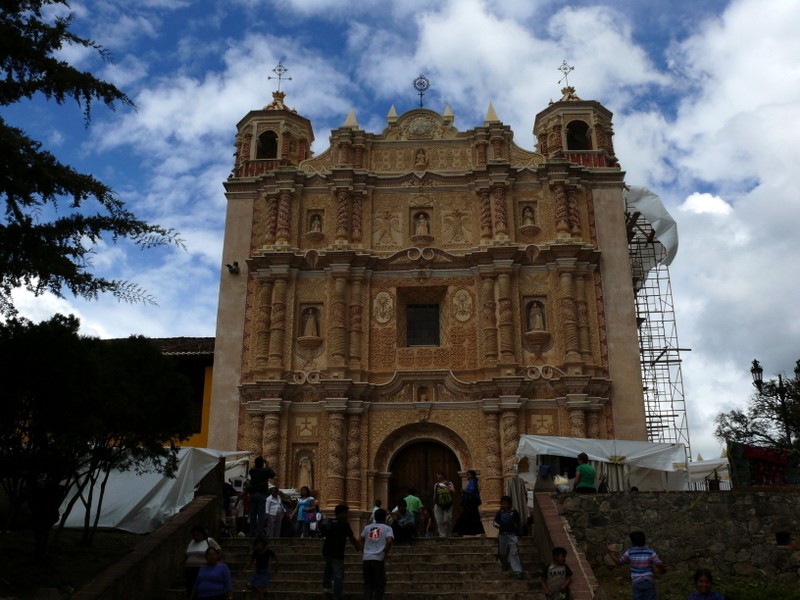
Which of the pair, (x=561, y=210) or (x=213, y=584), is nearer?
(x=213, y=584)

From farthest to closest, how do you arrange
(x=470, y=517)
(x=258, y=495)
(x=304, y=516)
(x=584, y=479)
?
(x=304, y=516) → (x=470, y=517) → (x=258, y=495) → (x=584, y=479)

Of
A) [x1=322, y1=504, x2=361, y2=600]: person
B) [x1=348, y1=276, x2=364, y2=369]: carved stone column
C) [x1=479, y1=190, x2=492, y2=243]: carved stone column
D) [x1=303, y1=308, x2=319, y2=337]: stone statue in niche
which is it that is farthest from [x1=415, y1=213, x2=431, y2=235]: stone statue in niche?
[x1=322, y1=504, x2=361, y2=600]: person

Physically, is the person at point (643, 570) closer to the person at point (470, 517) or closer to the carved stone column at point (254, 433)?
the person at point (470, 517)

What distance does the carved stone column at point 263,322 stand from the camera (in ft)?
76.4

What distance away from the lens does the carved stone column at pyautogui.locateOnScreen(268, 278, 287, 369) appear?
23125 mm

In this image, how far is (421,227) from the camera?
24.8 m

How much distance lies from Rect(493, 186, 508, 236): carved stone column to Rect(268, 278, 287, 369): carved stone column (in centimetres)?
651

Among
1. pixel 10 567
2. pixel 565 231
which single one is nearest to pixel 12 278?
pixel 10 567

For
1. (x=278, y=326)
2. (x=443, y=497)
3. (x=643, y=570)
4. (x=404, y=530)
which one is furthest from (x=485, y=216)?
(x=643, y=570)

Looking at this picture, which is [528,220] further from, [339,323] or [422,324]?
[339,323]

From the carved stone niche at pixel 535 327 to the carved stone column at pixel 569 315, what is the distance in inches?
22.3

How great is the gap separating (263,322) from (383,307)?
3508 mm

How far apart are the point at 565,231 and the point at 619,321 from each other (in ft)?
10.1

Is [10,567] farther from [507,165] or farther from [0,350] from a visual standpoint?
[507,165]
